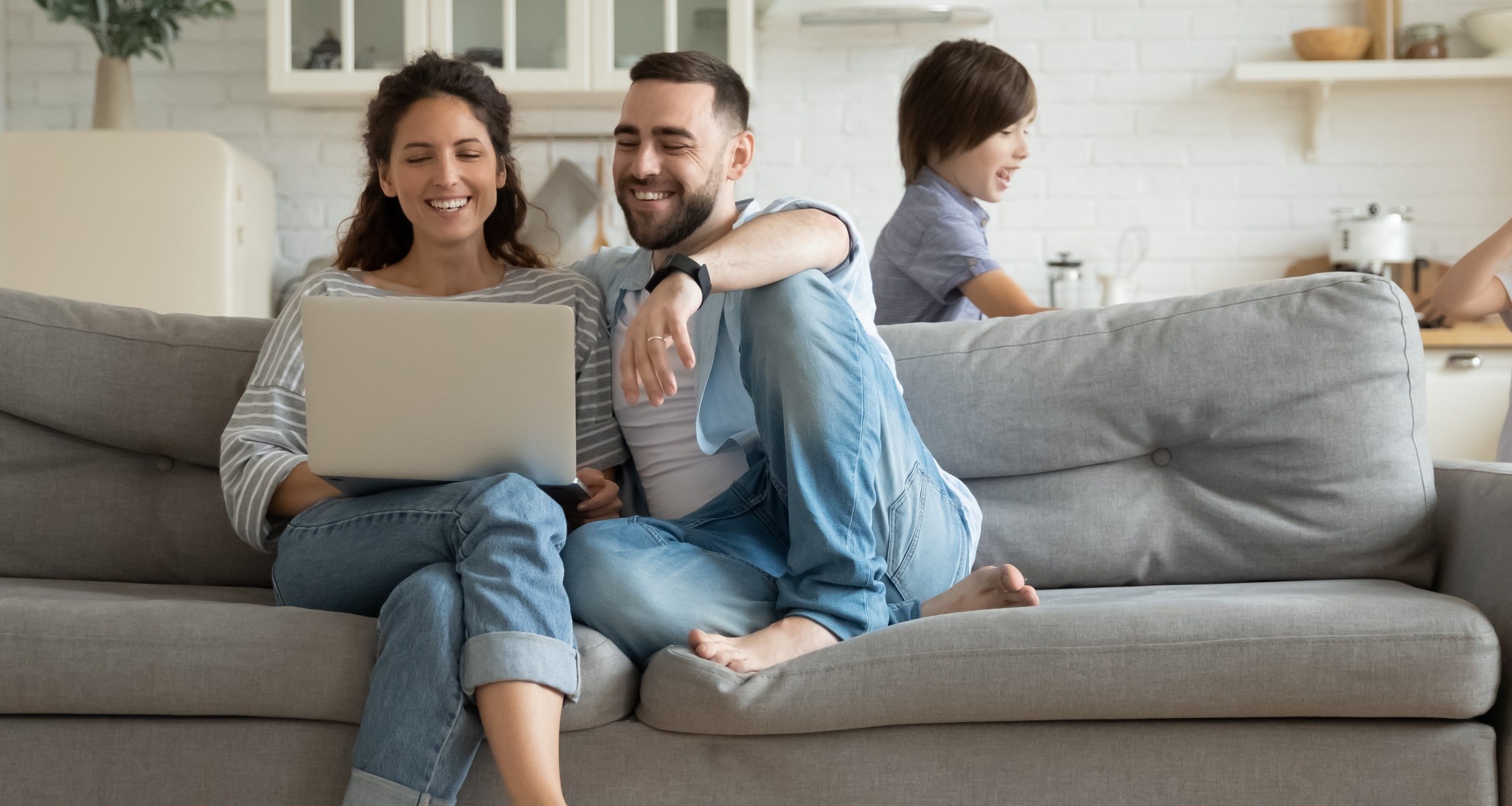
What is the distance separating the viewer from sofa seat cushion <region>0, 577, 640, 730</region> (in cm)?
134

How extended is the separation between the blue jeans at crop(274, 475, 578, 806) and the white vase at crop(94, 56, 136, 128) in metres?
2.60

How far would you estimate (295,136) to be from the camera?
155 inches

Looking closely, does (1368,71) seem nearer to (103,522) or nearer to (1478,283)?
(1478,283)

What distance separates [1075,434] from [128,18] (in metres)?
3.06

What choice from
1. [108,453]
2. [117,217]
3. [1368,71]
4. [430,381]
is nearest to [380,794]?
[430,381]

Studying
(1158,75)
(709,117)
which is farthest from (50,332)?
(1158,75)

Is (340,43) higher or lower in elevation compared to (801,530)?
higher

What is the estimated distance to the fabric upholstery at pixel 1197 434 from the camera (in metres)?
1.70

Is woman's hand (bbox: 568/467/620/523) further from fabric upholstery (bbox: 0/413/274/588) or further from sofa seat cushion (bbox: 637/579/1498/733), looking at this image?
fabric upholstery (bbox: 0/413/274/588)

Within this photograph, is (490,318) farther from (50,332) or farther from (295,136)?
(295,136)

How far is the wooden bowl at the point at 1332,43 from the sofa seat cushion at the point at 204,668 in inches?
126

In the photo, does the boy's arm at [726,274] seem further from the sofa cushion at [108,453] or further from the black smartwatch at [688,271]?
the sofa cushion at [108,453]

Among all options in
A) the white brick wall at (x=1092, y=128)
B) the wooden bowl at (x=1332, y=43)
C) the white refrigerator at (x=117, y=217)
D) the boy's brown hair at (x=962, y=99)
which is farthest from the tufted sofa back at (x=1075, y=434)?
the wooden bowl at (x=1332, y=43)

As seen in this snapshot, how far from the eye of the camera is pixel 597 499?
5.46ft
